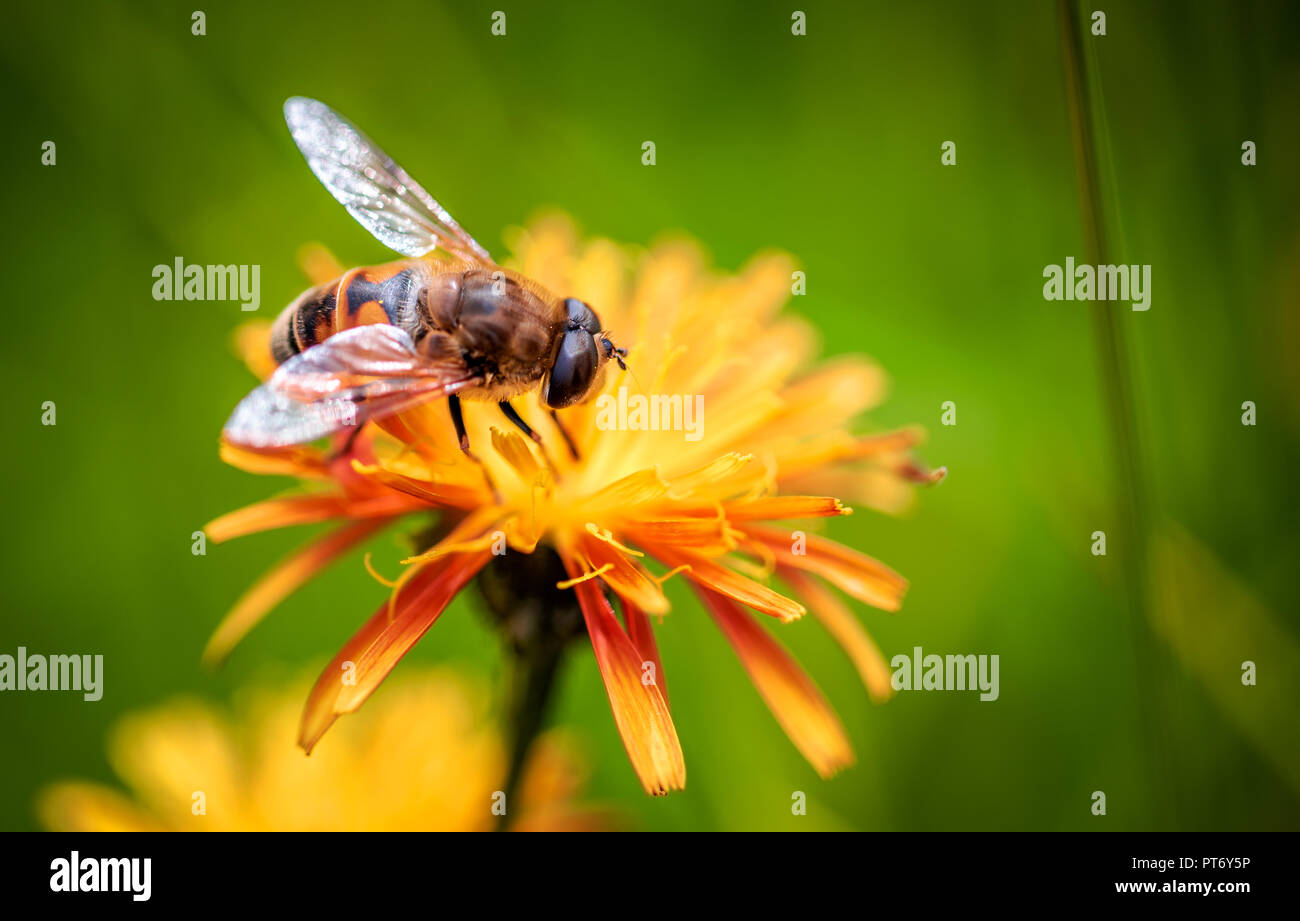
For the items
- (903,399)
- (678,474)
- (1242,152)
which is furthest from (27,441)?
(1242,152)

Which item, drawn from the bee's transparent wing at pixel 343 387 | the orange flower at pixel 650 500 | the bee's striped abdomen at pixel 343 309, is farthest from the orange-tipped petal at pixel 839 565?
the bee's striped abdomen at pixel 343 309

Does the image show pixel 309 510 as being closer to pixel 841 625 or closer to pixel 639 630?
pixel 639 630

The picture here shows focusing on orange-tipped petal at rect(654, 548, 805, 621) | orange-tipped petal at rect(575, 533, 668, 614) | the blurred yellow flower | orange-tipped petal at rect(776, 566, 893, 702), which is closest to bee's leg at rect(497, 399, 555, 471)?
orange-tipped petal at rect(575, 533, 668, 614)

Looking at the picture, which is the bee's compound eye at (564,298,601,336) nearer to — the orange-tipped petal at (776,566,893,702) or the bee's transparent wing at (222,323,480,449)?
the bee's transparent wing at (222,323,480,449)

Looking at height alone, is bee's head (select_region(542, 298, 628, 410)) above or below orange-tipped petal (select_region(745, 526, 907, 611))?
above

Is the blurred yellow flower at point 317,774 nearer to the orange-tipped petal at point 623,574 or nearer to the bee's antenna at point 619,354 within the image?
the orange-tipped petal at point 623,574

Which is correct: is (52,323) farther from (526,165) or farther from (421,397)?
(421,397)

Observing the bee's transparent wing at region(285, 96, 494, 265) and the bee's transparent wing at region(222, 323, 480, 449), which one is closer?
the bee's transparent wing at region(222, 323, 480, 449)
